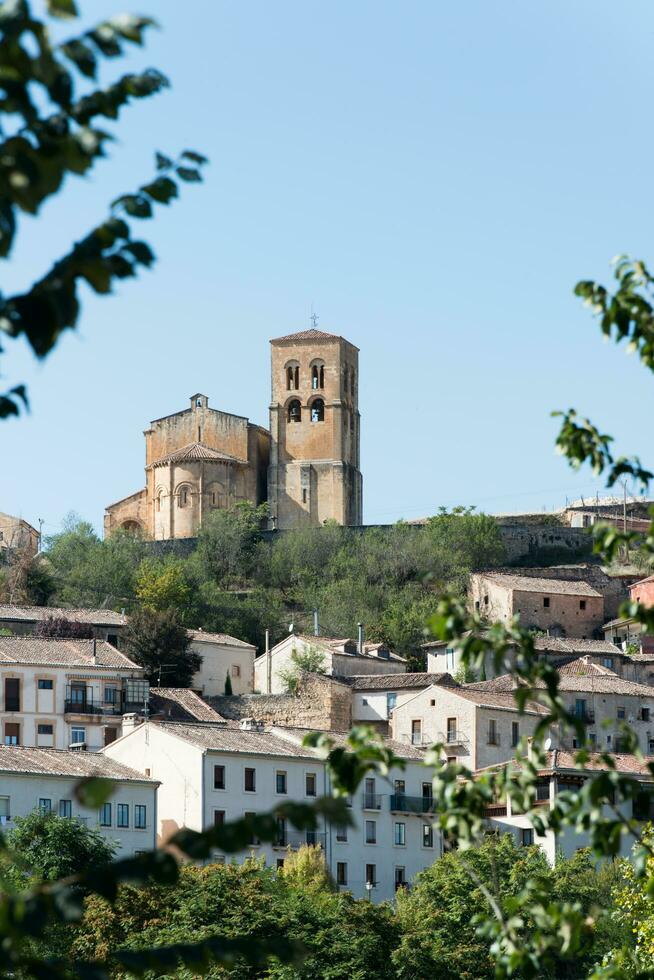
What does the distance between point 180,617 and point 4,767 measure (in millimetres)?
30379

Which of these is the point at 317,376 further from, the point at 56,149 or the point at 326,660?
the point at 56,149

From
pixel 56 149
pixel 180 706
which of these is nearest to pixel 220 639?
pixel 180 706

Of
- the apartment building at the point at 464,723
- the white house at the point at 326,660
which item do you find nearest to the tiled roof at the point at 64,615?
the white house at the point at 326,660

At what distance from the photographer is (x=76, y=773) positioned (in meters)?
51.1

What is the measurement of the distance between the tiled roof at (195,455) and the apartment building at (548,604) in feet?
60.8

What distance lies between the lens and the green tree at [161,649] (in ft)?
235

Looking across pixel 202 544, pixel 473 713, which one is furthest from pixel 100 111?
pixel 202 544

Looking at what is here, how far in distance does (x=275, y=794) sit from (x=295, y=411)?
47.2 meters

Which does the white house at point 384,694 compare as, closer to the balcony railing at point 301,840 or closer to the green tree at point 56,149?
the balcony railing at point 301,840

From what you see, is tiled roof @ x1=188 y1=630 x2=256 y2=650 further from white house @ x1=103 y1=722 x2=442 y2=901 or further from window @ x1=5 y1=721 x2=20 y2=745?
white house @ x1=103 y1=722 x2=442 y2=901

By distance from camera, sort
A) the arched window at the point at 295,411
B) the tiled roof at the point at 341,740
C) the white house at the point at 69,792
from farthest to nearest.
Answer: the arched window at the point at 295,411
the tiled roof at the point at 341,740
the white house at the point at 69,792

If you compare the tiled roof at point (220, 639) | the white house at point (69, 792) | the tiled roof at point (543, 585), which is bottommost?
the white house at point (69, 792)

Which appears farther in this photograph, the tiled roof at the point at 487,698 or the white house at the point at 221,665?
the white house at the point at 221,665

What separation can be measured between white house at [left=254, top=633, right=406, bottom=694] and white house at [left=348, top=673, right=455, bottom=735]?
3.22 m
